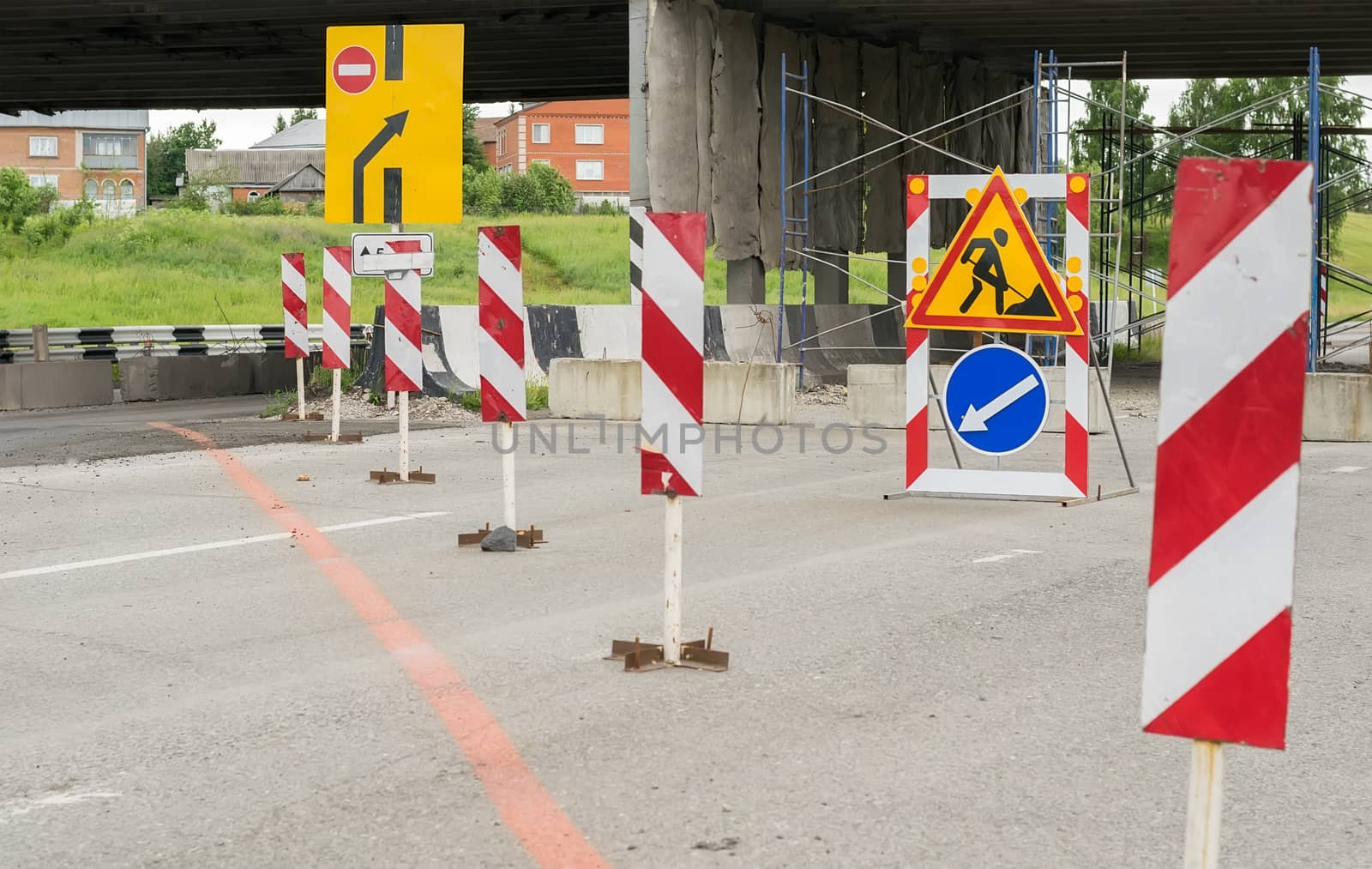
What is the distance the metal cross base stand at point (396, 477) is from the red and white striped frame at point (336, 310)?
293 cm

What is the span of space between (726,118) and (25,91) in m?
19.3

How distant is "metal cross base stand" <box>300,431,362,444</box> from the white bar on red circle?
42.7ft

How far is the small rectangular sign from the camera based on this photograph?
11.9 metres

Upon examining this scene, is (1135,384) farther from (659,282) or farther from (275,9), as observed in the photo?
(659,282)

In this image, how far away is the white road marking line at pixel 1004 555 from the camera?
28.5 ft

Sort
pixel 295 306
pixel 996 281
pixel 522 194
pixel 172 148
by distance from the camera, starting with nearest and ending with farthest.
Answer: pixel 996 281 → pixel 295 306 → pixel 522 194 → pixel 172 148

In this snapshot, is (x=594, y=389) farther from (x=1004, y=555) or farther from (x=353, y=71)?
(x=1004, y=555)

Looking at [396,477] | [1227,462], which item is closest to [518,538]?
[396,477]

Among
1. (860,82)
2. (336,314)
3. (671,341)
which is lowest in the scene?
(671,341)

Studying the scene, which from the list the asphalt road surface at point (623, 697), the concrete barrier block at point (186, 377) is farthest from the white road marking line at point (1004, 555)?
the concrete barrier block at point (186, 377)

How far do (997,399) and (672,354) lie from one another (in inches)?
189

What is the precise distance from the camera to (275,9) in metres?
25.1

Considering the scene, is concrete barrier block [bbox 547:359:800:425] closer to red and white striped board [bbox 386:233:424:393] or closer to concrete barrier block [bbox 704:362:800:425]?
concrete barrier block [bbox 704:362:800:425]

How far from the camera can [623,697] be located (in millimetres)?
5723
